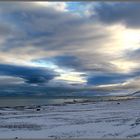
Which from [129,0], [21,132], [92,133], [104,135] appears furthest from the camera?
[21,132]

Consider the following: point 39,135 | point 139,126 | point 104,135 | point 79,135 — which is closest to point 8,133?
point 39,135

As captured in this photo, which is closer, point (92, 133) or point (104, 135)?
point (104, 135)

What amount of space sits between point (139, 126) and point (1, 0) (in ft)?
25.5

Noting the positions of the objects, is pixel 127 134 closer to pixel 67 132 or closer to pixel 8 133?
pixel 67 132

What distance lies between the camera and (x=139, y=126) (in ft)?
45.6

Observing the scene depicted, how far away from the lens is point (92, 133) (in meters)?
12.8

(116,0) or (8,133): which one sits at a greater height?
(116,0)

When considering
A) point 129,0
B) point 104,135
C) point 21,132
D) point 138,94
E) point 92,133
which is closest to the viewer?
point 129,0

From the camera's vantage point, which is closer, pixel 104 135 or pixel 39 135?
pixel 104 135

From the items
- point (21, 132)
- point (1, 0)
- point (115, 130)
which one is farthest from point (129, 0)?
point (21, 132)

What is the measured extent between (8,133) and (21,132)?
509 millimetres

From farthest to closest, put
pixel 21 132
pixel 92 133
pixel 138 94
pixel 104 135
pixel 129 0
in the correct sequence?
pixel 138 94 → pixel 21 132 → pixel 92 133 → pixel 104 135 → pixel 129 0

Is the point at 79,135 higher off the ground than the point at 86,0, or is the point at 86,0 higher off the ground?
the point at 86,0

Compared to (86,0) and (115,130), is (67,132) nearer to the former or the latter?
(115,130)
